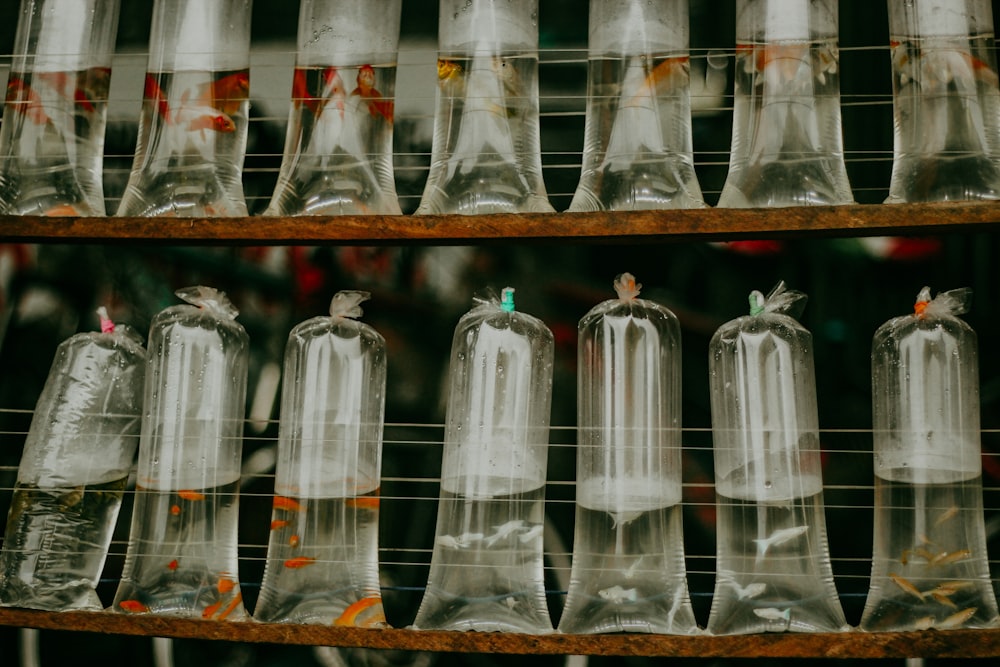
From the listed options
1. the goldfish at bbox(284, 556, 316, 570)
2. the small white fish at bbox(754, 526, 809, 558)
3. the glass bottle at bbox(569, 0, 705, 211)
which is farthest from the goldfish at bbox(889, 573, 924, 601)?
the goldfish at bbox(284, 556, 316, 570)

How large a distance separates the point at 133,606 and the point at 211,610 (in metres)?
0.10

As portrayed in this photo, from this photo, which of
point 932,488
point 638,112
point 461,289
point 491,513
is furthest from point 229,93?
point 932,488

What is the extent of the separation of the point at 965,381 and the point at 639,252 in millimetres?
523

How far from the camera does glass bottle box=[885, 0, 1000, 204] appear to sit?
1159 mm

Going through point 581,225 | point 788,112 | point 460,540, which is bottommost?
point 460,540

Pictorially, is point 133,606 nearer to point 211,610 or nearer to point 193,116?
point 211,610

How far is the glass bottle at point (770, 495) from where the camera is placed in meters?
1.14

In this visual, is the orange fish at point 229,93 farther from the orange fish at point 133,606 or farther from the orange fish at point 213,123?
the orange fish at point 133,606

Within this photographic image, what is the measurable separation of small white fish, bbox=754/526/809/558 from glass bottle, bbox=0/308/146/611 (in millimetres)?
890

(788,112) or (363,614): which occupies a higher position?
(788,112)

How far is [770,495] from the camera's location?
1.17m

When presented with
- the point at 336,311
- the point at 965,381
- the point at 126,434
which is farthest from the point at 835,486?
the point at 126,434

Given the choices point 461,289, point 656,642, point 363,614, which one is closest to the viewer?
point 656,642

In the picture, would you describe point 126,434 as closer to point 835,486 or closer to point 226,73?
point 226,73
